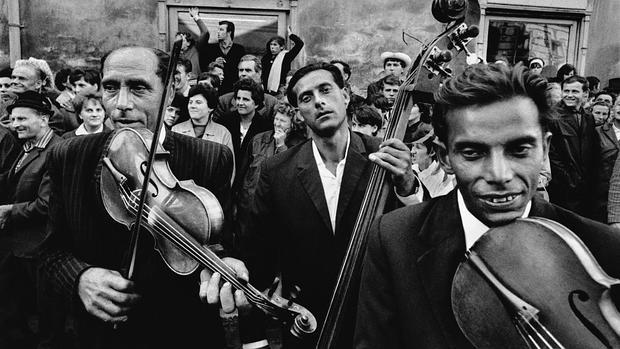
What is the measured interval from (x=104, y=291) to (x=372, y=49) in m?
9.89

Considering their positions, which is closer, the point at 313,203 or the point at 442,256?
the point at 442,256

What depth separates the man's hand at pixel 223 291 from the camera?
6.88 ft

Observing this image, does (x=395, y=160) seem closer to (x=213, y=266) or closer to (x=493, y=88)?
(x=213, y=266)

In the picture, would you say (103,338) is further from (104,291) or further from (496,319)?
(496,319)

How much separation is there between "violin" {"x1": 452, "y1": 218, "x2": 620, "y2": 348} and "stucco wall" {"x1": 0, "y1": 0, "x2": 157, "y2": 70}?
35.5ft

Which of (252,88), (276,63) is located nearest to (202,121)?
(252,88)

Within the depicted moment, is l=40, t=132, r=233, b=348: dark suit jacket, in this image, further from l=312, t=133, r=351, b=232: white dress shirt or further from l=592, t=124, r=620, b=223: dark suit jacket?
l=592, t=124, r=620, b=223: dark suit jacket

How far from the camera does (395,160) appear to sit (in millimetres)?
2533

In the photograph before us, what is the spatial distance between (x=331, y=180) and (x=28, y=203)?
2.53 meters

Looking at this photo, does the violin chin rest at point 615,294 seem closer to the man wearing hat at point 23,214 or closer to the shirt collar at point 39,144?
the man wearing hat at point 23,214

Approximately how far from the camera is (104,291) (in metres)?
2.03

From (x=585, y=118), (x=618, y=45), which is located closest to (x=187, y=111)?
(x=585, y=118)

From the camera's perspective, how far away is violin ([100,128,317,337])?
2050 mm

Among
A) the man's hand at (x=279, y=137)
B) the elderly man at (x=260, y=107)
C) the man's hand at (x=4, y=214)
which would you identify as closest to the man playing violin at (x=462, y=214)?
the man's hand at (x=4, y=214)
